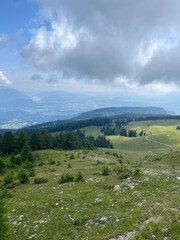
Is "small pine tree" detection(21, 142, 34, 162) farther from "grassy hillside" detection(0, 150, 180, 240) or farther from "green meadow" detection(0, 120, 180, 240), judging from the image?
"grassy hillside" detection(0, 150, 180, 240)

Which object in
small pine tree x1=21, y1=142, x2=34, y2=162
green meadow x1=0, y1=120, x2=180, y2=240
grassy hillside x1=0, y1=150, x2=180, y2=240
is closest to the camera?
green meadow x1=0, y1=120, x2=180, y2=240

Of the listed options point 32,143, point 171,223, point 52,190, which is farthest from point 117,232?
point 32,143

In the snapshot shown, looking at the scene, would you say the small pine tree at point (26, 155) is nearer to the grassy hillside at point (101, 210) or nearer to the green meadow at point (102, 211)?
the green meadow at point (102, 211)


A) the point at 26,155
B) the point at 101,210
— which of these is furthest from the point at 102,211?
the point at 26,155

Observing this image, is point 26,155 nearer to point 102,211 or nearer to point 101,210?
point 101,210

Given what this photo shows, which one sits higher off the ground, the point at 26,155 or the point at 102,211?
the point at 102,211

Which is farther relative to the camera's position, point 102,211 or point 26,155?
point 26,155

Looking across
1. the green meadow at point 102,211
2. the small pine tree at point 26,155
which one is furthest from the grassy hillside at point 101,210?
the small pine tree at point 26,155

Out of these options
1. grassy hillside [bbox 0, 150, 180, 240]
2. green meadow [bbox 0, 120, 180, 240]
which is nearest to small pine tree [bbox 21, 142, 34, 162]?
green meadow [bbox 0, 120, 180, 240]

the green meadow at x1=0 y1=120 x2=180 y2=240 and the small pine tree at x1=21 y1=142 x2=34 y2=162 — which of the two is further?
the small pine tree at x1=21 y1=142 x2=34 y2=162

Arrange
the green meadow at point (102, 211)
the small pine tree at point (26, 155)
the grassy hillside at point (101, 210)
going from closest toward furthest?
1. the green meadow at point (102, 211)
2. the grassy hillside at point (101, 210)
3. the small pine tree at point (26, 155)

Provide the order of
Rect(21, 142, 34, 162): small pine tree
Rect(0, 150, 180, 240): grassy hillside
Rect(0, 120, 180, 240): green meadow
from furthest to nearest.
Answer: Rect(21, 142, 34, 162): small pine tree, Rect(0, 150, 180, 240): grassy hillside, Rect(0, 120, 180, 240): green meadow

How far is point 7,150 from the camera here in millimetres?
96000

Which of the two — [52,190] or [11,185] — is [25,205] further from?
[11,185]
